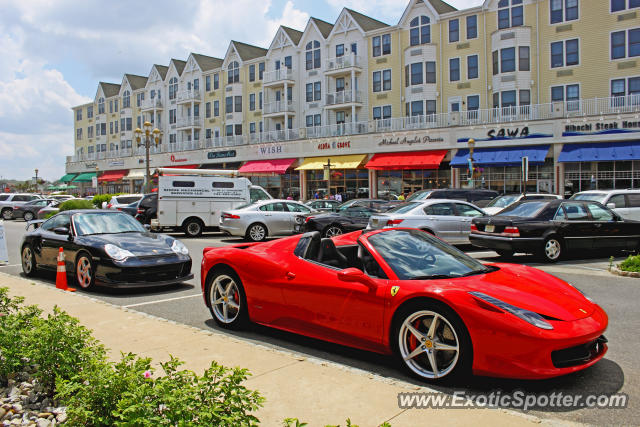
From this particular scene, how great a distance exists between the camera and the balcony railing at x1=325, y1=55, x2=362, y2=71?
140 ft

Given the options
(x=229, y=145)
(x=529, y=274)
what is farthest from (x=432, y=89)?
(x=529, y=274)

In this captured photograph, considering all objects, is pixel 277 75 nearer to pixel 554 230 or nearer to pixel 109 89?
pixel 109 89

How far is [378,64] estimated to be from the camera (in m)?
42.1

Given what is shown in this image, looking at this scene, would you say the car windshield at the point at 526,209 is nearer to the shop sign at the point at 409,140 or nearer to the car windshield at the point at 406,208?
the car windshield at the point at 406,208

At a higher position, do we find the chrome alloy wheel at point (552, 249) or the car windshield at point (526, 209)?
the car windshield at point (526, 209)

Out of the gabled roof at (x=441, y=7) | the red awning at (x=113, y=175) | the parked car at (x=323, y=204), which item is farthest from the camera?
the red awning at (x=113, y=175)

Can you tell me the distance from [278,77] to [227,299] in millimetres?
44117

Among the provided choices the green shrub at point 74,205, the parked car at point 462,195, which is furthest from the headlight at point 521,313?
the green shrub at point 74,205

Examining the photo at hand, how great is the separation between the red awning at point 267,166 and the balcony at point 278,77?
7.27m

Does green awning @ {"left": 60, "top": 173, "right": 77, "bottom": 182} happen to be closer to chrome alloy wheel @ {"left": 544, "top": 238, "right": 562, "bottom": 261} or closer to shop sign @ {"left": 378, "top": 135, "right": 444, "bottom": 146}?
shop sign @ {"left": 378, "top": 135, "right": 444, "bottom": 146}

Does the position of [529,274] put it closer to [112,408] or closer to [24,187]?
[112,408]

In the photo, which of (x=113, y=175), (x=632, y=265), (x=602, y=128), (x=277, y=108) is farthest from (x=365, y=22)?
(x=113, y=175)

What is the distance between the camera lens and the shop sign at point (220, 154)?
169 feet

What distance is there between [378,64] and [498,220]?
104 feet
